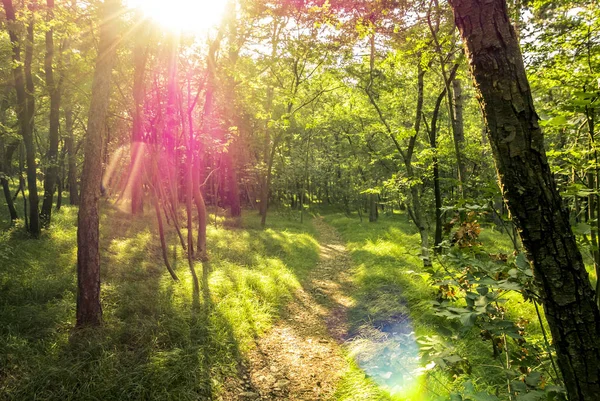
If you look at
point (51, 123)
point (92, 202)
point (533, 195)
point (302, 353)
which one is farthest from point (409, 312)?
point (51, 123)

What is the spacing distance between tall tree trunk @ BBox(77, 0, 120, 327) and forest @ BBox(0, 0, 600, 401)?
0.10 ft

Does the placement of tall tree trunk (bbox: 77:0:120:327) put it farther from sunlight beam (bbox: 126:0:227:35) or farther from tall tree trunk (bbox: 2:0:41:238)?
tall tree trunk (bbox: 2:0:41:238)

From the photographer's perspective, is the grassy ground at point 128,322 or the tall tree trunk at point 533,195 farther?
the grassy ground at point 128,322

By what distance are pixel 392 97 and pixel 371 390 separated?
8.67 metres

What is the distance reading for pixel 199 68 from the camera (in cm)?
950

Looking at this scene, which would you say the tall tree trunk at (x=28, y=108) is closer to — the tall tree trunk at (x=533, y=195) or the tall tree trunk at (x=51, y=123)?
the tall tree trunk at (x=51, y=123)

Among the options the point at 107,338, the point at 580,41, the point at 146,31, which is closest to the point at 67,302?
the point at 107,338

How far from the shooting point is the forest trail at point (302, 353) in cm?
438

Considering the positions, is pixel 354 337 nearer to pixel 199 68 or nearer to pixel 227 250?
pixel 227 250

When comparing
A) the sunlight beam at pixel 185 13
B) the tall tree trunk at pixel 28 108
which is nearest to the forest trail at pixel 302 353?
the sunlight beam at pixel 185 13

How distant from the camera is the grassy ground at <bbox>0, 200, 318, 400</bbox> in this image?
12.9 ft

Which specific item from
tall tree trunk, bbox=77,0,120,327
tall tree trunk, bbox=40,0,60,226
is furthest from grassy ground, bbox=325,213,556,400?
tall tree trunk, bbox=40,0,60,226

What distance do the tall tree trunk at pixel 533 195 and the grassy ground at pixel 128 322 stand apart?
3924mm

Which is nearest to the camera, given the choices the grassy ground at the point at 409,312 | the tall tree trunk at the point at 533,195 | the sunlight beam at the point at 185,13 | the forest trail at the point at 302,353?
the tall tree trunk at the point at 533,195
